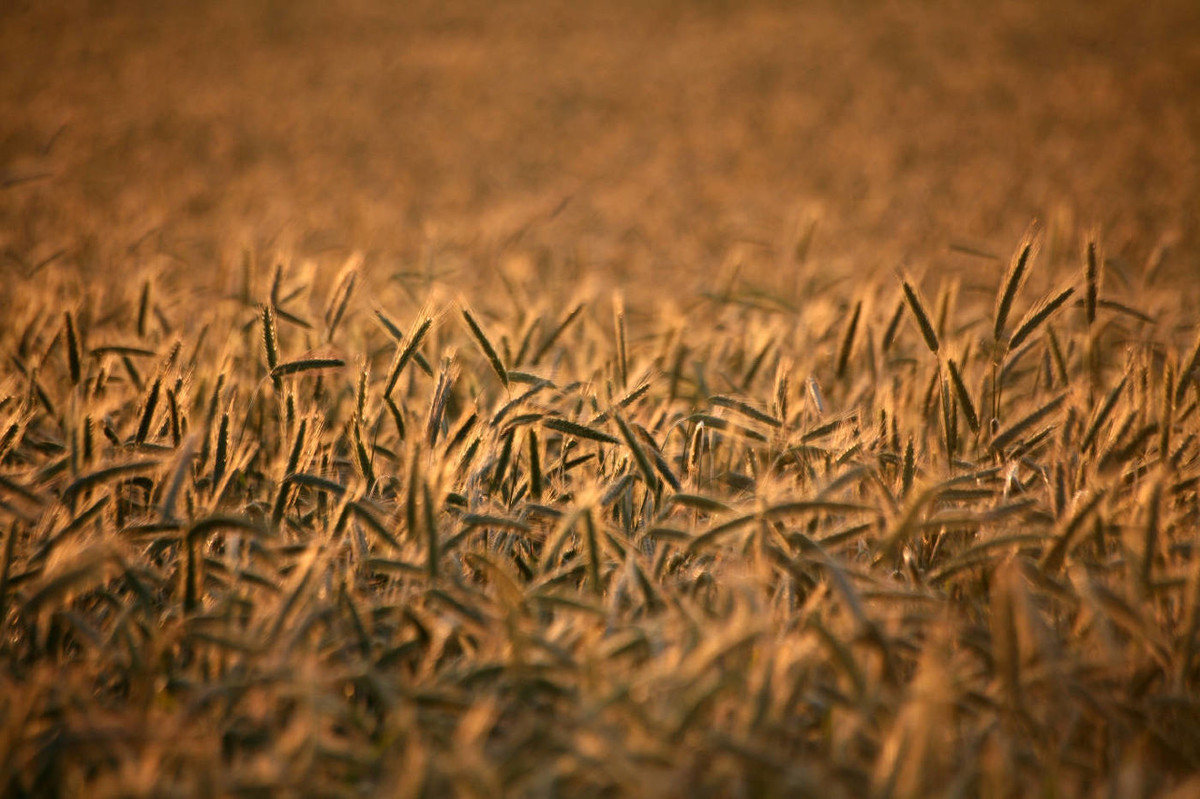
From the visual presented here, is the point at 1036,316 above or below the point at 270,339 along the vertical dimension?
above

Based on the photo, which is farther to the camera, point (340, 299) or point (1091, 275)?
point (340, 299)

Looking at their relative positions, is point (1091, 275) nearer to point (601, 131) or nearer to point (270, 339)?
point (270, 339)

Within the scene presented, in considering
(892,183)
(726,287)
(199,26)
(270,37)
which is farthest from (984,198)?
(199,26)

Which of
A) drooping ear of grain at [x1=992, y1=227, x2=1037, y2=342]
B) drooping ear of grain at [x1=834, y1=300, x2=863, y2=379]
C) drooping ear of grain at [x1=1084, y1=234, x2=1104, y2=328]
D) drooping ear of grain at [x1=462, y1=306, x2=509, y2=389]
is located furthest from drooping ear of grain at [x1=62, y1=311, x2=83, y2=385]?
drooping ear of grain at [x1=1084, y1=234, x2=1104, y2=328]

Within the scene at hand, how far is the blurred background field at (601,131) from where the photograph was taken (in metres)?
5.32

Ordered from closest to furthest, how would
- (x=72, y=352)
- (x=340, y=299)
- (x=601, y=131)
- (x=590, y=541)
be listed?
(x=590, y=541) → (x=72, y=352) → (x=340, y=299) → (x=601, y=131)

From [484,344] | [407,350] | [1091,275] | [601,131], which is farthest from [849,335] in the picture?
[601,131]

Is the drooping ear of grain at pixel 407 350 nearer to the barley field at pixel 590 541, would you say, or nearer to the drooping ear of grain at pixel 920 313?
the barley field at pixel 590 541

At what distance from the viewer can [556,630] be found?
114 cm

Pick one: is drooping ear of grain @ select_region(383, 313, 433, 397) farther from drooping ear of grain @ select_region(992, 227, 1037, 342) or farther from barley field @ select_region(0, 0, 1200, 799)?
drooping ear of grain @ select_region(992, 227, 1037, 342)

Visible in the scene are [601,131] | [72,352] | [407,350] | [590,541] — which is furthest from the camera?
[601,131]

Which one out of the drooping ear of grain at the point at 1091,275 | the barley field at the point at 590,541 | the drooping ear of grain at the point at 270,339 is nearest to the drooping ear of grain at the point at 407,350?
the barley field at the point at 590,541

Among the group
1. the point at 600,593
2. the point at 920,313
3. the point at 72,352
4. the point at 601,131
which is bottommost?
the point at 600,593

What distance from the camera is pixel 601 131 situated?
366 inches
